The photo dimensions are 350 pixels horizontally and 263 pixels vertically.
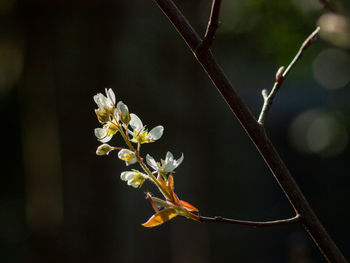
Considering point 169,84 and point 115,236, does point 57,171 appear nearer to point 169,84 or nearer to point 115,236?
point 115,236

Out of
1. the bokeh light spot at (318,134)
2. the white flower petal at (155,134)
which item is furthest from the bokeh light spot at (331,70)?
the white flower petal at (155,134)

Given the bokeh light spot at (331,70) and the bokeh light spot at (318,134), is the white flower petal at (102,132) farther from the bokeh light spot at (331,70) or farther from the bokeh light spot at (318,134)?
the bokeh light spot at (318,134)

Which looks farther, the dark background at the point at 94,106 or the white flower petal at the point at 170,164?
the dark background at the point at 94,106

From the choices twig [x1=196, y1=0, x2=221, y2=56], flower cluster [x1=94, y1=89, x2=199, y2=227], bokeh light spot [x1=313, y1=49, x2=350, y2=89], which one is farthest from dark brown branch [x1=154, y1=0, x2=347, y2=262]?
bokeh light spot [x1=313, y1=49, x2=350, y2=89]

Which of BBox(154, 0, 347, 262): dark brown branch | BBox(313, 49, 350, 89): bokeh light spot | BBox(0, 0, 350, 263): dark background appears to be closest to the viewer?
BBox(154, 0, 347, 262): dark brown branch

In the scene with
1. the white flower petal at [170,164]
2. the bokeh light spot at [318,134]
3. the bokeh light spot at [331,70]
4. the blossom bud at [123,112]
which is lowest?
the bokeh light spot at [318,134]

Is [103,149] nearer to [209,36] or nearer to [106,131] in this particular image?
[106,131]

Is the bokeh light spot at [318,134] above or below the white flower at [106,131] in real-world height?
below

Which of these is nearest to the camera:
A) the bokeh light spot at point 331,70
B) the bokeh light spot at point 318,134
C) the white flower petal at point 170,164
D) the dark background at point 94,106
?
the white flower petal at point 170,164

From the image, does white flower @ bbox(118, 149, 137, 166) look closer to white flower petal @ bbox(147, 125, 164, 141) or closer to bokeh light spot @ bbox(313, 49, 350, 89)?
white flower petal @ bbox(147, 125, 164, 141)

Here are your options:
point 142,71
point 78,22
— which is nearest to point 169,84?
point 142,71

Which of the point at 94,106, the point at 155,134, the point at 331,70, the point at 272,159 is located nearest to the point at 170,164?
the point at 155,134
